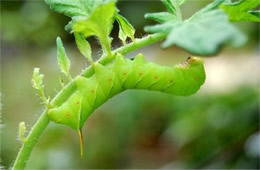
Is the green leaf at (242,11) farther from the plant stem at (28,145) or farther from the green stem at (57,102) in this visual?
the plant stem at (28,145)

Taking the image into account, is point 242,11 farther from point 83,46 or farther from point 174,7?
point 83,46

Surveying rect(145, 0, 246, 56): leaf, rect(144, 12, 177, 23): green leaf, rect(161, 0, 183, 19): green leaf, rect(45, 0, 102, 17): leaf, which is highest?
rect(45, 0, 102, 17): leaf

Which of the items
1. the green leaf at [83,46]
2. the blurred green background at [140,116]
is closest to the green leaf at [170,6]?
the green leaf at [83,46]

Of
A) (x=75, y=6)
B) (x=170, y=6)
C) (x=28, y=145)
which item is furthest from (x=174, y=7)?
(x=28, y=145)

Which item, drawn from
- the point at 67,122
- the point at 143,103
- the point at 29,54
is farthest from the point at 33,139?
the point at 29,54

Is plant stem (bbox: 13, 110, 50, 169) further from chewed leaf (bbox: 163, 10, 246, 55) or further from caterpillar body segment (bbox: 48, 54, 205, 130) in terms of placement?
chewed leaf (bbox: 163, 10, 246, 55)

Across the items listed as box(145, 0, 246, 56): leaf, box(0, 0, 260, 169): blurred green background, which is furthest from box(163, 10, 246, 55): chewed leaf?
box(0, 0, 260, 169): blurred green background

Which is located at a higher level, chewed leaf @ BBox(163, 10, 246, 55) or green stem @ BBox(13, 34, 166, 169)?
chewed leaf @ BBox(163, 10, 246, 55)
